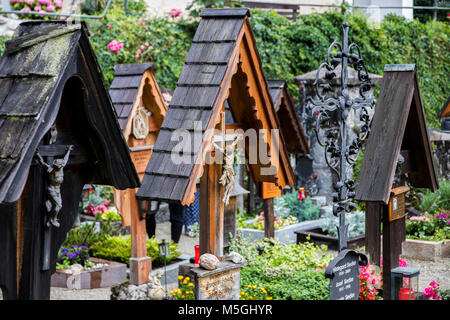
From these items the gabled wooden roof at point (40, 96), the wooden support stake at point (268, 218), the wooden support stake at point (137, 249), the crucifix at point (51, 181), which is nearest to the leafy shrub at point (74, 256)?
the wooden support stake at point (137, 249)

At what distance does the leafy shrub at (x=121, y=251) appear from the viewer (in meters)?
9.18

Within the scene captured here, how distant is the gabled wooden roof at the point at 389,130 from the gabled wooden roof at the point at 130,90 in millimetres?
2920

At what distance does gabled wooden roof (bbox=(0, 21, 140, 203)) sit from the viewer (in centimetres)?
344

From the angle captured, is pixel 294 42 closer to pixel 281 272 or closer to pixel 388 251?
pixel 281 272

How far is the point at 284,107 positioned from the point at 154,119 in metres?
2.84

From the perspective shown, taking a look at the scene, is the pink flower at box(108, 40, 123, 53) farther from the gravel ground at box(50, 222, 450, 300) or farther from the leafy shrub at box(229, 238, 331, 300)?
the leafy shrub at box(229, 238, 331, 300)

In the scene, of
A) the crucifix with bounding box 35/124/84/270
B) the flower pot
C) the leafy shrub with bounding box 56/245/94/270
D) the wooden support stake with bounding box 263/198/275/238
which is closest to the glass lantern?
the wooden support stake with bounding box 263/198/275/238

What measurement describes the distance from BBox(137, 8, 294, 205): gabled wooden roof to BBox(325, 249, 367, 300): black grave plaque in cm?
136

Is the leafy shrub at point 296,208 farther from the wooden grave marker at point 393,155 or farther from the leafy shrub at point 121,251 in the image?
the wooden grave marker at point 393,155

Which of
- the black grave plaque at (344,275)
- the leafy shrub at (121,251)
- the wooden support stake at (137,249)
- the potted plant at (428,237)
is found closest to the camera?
the black grave plaque at (344,275)

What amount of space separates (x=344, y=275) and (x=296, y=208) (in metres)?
6.51

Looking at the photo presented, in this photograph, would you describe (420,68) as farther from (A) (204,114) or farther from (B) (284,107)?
(A) (204,114)

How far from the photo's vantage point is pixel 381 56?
16609mm

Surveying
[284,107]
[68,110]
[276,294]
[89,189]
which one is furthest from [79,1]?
[68,110]
